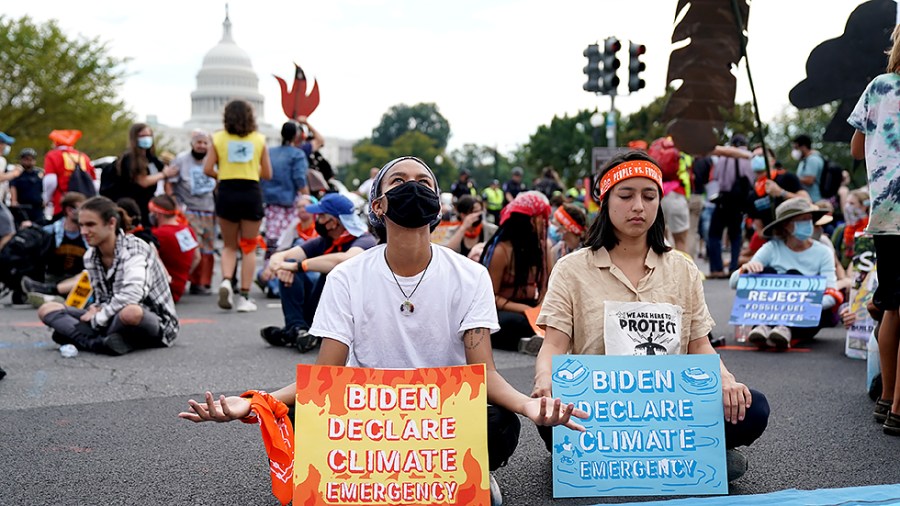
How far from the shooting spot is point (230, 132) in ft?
32.3

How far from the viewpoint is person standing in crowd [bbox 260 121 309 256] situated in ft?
35.9

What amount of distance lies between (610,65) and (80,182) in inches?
416

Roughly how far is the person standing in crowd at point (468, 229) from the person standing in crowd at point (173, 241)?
2742 mm

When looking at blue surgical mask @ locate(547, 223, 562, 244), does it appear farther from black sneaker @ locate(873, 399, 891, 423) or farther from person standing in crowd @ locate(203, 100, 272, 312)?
black sneaker @ locate(873, 399, 891, 423)

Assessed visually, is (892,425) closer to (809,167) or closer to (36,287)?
(809,167)

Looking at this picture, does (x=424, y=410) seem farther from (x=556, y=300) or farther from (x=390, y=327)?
(x=556, y=300)

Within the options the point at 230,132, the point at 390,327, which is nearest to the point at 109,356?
the point at 230,132

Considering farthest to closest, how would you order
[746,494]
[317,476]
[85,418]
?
[85,418]
[746,494]
[317,476]

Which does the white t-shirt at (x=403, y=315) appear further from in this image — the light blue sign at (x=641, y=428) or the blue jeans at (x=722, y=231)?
the blue jeans at (x=722, y=231)

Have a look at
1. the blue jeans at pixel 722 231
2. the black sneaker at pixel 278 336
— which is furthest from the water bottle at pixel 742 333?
the blue jeans at pixel 722 231

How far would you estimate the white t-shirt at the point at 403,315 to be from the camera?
3.38 m

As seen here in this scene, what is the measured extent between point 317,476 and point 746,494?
63.8 inches

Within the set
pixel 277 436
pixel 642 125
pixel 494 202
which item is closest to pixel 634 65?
pixel 494 202

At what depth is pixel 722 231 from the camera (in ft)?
45.8
